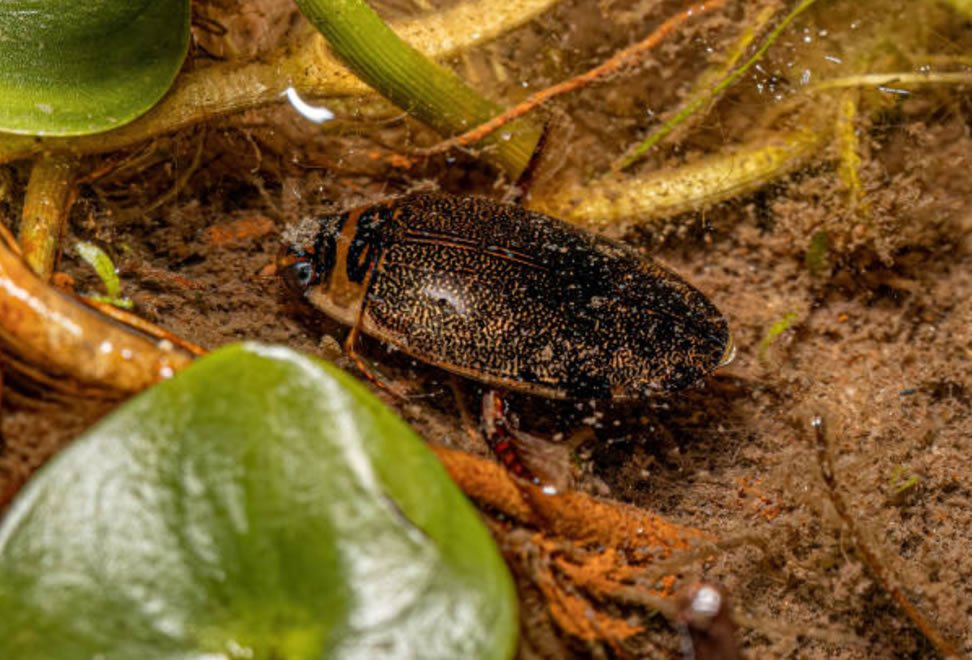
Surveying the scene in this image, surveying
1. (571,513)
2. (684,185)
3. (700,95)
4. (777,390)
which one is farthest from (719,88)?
(571,513)

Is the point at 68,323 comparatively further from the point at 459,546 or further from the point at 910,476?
the point at 910,476

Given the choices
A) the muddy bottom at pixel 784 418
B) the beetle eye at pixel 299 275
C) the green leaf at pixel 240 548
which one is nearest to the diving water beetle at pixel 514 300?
the beetle eye at pixel 299 275

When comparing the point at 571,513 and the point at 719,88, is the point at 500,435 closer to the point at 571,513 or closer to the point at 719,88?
the point at 571,513

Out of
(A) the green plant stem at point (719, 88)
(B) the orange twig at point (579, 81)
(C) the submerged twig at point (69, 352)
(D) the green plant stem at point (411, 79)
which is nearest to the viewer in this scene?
(C) the submerged twig at point (69, 352)

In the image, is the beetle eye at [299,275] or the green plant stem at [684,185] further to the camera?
the green plant stem at [684,185]

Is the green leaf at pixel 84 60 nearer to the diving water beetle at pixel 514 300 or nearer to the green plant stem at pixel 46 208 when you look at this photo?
the green plant stem at pixel 46 208

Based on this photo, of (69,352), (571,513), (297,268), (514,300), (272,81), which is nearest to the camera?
(69,352)
